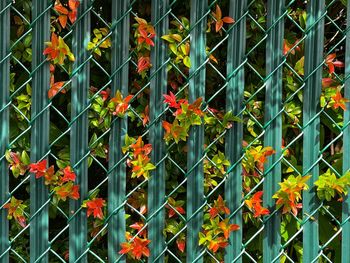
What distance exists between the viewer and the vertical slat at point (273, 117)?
8.41ft

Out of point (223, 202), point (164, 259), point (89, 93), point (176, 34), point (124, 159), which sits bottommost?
point (164, 259)

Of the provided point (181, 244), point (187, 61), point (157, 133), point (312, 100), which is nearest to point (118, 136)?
point (157, 133)

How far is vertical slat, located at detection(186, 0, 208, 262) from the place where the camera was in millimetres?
2531

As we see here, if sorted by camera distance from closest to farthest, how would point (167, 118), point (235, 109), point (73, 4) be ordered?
1. point (73, 4)
2. point (235, 109)
3. point (167, 118)

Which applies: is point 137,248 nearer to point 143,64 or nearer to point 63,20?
point 143,64

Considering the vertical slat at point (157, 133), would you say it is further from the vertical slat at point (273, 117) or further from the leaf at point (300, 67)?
the leaf at point (300, 67)

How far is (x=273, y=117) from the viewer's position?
259cm

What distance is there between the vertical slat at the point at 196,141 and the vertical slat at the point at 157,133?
0.10 meters

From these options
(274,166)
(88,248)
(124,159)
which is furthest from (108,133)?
(274,166)

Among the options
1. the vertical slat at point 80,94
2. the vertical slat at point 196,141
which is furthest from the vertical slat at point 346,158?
the vertical slat at point 80,94

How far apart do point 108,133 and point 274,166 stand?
0.62 m

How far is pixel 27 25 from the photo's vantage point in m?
2.60

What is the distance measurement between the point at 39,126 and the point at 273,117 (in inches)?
33.1

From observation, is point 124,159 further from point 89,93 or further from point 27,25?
point 27,25
